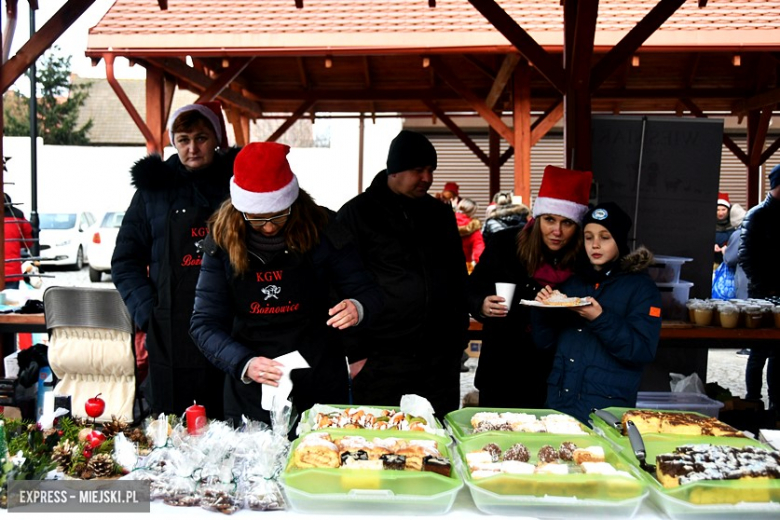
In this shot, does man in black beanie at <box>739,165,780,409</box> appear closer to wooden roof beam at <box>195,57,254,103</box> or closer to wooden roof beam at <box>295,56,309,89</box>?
wooden roof beam at <box>195,57,254,103</box>

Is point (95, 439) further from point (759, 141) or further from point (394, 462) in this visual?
point (759, 141)

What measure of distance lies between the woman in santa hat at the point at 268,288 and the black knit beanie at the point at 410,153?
0.87 m

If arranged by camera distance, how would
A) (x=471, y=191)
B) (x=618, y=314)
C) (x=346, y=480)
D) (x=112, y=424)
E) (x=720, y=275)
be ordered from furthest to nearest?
(x=471, y=191)
(x=720, y=275)
(x=618, y=314)
(x=112, y=424)
(x=346, y=480)

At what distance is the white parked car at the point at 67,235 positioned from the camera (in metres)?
19.6

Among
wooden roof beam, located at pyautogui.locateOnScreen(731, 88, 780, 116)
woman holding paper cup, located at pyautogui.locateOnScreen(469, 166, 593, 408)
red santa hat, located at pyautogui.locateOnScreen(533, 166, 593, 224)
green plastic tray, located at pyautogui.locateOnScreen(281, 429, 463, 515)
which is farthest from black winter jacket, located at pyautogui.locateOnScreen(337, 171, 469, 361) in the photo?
wooden roof beam, located at pyautogui.locateOnScreen(731, 88, 780, 116)

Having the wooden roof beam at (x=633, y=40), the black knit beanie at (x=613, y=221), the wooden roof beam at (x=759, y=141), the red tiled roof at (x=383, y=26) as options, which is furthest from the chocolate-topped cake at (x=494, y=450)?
the wooden roof beam at (x=759, y=141)

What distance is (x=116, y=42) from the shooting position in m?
9.91

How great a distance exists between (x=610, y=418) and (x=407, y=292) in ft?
4.58

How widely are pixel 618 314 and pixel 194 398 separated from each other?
6.00 ft

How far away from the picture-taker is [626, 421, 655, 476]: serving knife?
2.13 m

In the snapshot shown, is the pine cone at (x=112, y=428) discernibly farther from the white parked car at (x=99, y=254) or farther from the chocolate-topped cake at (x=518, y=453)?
the white parked car at (x=99, y=254)

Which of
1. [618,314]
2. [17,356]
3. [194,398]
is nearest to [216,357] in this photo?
[194,398]

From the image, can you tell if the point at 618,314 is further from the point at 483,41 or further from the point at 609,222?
the point at 483,41

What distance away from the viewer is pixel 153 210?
141 inches
